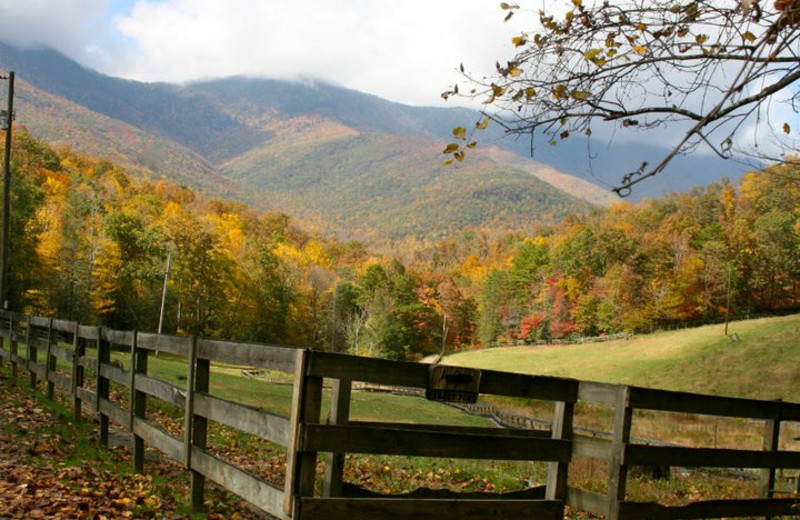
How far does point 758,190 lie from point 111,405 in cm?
10261

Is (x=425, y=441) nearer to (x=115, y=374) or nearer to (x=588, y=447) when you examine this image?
(x=588, y=447)

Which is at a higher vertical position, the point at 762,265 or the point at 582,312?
the point at 762,265

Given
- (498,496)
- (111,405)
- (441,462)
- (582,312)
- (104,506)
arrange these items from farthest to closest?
(582,312)
(441,462)
(111,405)
(104,506)
(498,496)

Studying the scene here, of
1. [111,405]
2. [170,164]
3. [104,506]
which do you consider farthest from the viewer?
[170,164]

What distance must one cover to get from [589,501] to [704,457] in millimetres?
1541

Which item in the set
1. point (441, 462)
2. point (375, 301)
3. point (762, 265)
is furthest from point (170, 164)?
point (441, 462)

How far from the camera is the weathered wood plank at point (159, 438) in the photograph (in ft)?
23.2

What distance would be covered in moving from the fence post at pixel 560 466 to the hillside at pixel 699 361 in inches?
1715

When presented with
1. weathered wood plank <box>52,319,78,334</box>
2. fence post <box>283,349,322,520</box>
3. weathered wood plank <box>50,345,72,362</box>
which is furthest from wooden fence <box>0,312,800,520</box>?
weathered wood plank <box>50,345,72,362</box>

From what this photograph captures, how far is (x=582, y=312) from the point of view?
282ft

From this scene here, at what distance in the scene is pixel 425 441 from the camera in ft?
16.1

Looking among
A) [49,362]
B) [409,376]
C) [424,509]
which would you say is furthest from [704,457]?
[49,362]

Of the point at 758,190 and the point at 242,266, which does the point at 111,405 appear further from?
the point at 758,190

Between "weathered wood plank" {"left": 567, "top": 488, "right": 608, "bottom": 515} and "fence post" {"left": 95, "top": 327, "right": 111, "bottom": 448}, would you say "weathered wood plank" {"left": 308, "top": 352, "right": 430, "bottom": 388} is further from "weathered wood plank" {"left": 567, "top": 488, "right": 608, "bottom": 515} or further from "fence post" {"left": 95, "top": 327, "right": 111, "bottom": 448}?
"fence post" {"left": 95, "top": 327, "right": 111, "bottom": 448}
